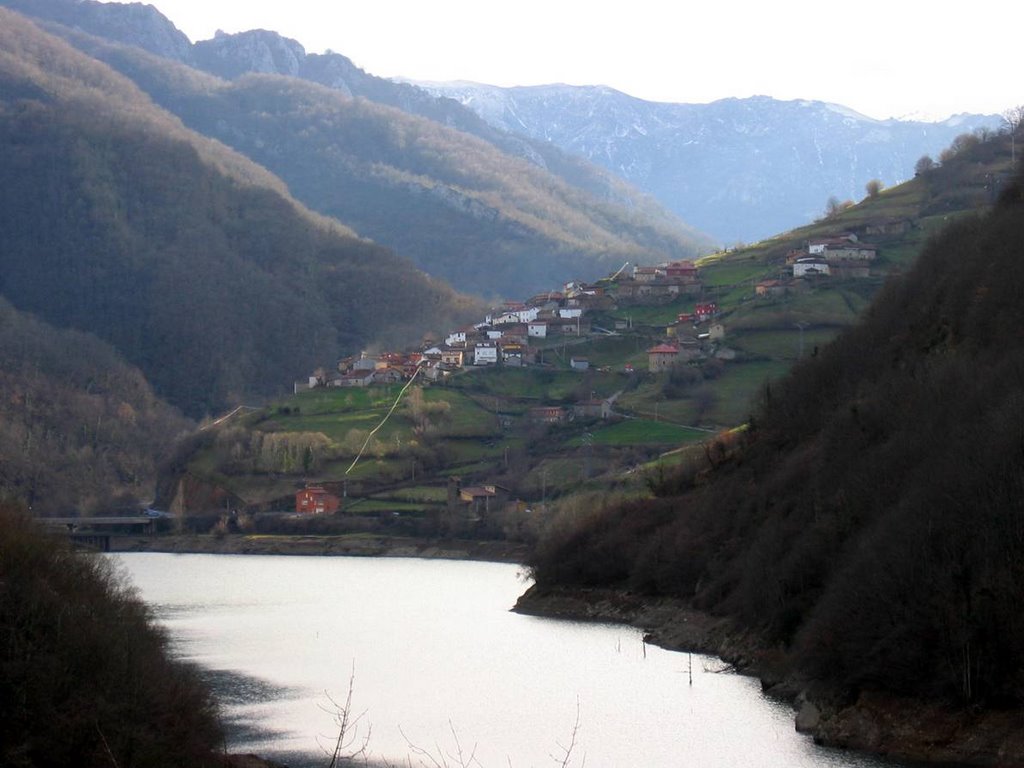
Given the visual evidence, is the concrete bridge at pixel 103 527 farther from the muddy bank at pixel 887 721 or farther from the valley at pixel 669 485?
the muddy bank at pixel 887 721

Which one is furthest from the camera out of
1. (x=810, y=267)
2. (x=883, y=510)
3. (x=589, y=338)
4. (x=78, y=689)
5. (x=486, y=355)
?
(x=486, y=355)

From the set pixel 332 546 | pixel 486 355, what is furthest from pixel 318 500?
pixel 486 355

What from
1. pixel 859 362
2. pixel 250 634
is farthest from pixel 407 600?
pixel 859 362

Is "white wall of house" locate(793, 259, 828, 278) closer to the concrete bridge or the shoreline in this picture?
the concrete bridge

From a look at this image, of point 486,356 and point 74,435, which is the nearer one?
point 486,356

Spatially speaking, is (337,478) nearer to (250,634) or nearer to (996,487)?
(250,634)

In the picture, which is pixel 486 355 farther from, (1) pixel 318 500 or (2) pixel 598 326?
(1) pixel 318 500

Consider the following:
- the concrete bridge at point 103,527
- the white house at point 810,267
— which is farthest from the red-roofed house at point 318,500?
the white house at point 810,267
